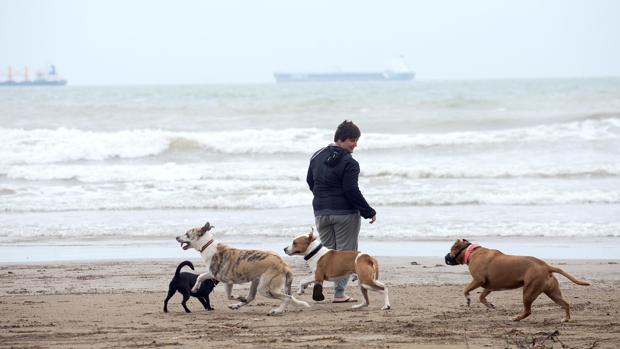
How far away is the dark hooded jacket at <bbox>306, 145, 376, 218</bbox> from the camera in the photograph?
8070mm

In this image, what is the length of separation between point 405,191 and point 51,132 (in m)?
15.6

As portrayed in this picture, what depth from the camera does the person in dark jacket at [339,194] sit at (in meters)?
8.07

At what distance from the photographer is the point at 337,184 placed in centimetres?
816

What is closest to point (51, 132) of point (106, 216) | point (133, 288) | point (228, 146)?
point (228, 146)

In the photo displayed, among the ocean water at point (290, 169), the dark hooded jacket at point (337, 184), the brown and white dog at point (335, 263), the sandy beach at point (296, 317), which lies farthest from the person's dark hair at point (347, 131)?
the ocean water at point (290, 169)

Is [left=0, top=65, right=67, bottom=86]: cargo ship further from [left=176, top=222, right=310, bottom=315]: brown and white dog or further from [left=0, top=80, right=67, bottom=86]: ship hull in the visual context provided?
[left=176, top=222, right=310, bottom=315]: brown and white dog

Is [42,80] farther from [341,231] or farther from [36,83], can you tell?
[341,231]

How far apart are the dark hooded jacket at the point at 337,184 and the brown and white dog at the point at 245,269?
2.35 feet

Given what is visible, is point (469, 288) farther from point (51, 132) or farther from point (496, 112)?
point (496, 112)

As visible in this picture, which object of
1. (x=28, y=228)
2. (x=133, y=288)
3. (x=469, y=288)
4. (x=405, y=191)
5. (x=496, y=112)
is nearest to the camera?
(x=469, y=288)

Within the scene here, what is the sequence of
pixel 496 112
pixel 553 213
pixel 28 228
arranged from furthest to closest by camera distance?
1. pixel 496 112
2. pixel 553 213
3. pixel 28 228

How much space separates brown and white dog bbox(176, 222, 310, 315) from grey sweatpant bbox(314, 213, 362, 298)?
57 centimetres

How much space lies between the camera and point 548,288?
7219 millimetres

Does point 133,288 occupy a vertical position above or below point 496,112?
below
